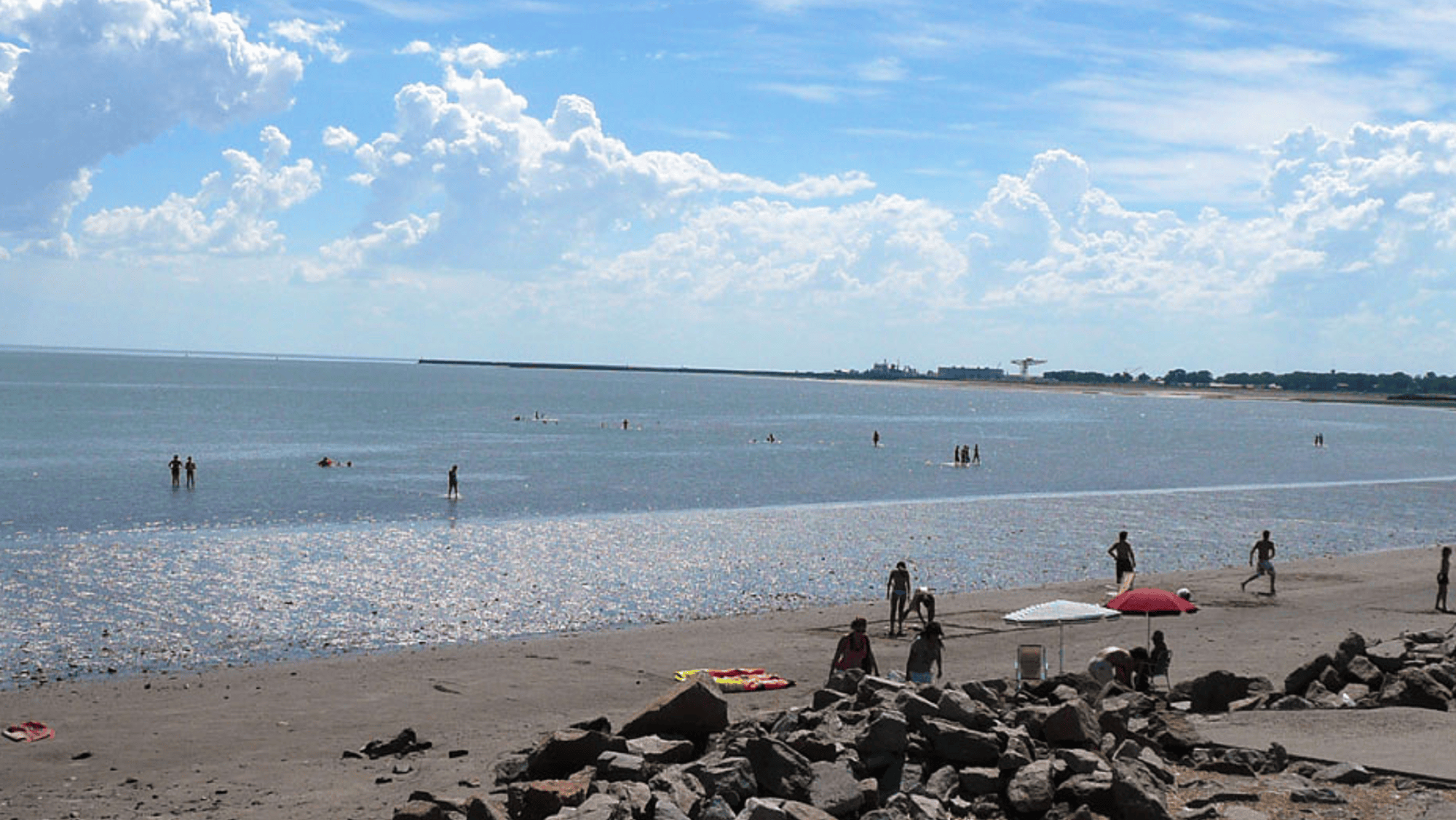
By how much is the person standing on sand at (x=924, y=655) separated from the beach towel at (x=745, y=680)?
→ 2.38m

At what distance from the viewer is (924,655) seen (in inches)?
745

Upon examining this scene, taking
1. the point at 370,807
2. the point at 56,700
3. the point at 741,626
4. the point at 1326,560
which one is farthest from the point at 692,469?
the point at 370,807

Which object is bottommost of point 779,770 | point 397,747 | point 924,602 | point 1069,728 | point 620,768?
point 397,747

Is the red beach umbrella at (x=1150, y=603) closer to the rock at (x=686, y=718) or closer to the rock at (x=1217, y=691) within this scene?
the rock at (x=1217, y=691)

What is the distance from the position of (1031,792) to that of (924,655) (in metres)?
6.70

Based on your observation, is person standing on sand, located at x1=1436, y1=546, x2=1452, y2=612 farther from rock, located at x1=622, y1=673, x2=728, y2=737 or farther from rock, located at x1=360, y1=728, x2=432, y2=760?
rock, located at x1=360, y1=728, x2=432, y2=760

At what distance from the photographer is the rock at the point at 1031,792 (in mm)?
12188

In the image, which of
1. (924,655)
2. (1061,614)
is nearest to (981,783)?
(924,655)

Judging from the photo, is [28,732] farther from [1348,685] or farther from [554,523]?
[554,523]

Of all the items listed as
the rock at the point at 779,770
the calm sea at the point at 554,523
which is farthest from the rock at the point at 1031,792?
the calm sea at the point at 554,523

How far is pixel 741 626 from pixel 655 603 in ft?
12.9

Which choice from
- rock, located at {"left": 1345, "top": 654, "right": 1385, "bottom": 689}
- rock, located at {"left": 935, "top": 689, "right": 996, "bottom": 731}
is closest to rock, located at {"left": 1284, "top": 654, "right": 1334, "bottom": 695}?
rock, located at {"left": 1345, "top": 654, "right": 1385, "bottom": 689}

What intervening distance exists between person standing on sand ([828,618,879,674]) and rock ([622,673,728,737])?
4.62m

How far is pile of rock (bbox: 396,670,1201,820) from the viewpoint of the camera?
1188 cm
